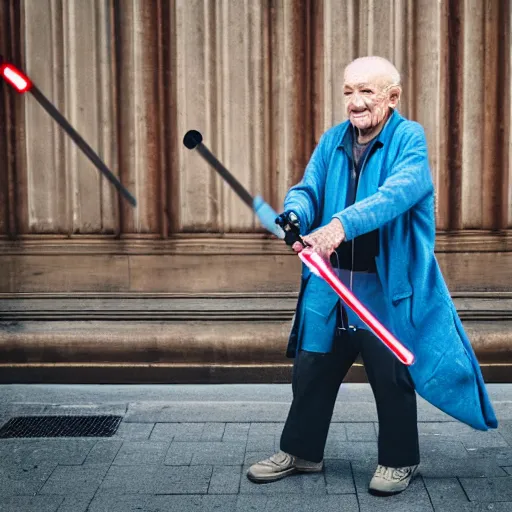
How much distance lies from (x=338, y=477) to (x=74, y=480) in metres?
1.27

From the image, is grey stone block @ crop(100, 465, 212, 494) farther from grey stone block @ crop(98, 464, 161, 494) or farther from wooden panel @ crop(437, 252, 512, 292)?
wooden panel @ crop(437, 252, 512, 292)

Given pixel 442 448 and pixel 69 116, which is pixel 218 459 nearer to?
pixel 442 448

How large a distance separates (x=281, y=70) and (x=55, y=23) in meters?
1.66

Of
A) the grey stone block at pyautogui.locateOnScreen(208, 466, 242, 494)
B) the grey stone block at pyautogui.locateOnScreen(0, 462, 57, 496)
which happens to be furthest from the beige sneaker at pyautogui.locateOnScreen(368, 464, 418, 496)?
the grey stone block at pyautogui.locateOnScreen(0, 462, 57, 496)

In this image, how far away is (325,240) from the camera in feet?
11.1

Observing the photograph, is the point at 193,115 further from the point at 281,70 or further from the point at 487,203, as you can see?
the point at 487,203

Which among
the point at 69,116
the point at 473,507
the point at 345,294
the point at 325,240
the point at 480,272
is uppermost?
the point at 69,116

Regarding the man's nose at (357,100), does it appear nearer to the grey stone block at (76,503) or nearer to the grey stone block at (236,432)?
the grey stone block at (236,432)

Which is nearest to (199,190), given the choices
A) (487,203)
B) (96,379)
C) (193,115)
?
(193,115)

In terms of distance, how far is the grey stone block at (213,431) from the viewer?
466cm

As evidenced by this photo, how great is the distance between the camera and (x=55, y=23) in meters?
6.01

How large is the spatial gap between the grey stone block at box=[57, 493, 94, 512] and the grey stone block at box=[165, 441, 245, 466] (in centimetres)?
56

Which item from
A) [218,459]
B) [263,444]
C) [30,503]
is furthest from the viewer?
[263,444]

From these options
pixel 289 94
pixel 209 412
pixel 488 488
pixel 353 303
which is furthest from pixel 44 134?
pixel 488 488
